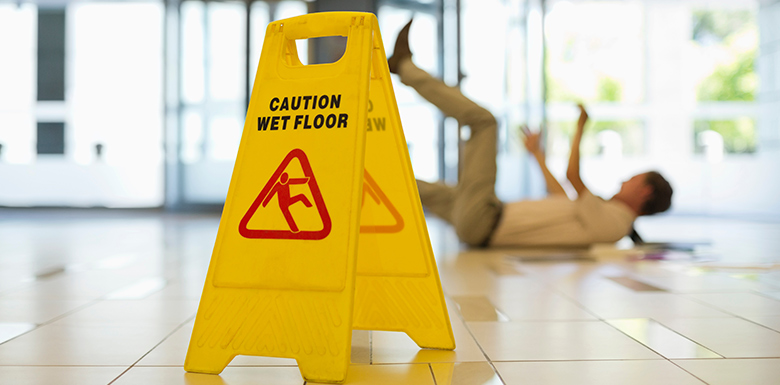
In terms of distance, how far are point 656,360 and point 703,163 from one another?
243 inches

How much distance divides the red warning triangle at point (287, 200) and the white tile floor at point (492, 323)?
25 cm

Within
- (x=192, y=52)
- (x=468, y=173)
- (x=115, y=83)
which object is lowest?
(x=468, y=173)

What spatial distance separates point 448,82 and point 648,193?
3.64m

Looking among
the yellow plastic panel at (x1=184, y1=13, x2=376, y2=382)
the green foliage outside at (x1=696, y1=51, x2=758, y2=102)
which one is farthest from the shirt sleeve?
the green foliage outside at (x1=696, y1=51, x2=758, y2=102)

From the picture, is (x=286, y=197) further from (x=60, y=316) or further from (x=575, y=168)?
(x=575, y=168)

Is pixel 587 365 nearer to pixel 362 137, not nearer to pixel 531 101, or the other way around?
pixel 362 137

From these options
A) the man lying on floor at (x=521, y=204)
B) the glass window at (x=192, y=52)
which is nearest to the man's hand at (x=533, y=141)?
the man lying on floor at (x=521, y=204)

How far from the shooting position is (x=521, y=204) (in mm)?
3215

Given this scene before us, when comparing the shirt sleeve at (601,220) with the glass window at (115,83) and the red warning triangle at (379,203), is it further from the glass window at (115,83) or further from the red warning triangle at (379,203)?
the glass window at (115,83)

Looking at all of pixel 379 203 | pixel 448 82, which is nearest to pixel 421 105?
pixel 448 82

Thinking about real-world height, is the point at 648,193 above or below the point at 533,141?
below

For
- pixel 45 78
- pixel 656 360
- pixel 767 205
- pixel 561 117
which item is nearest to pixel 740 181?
pixel 767 205

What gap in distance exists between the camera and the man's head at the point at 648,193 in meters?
3.04

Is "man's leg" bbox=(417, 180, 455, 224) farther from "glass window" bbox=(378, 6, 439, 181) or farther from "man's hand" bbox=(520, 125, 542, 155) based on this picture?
"glass window" bbox=(378, 6, 439, 181)
